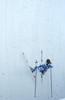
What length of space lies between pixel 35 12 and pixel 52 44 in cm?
50

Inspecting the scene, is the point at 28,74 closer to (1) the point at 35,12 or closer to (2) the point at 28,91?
(2) the point at 28,91

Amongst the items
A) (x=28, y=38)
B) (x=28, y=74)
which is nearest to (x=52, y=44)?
(x=28, y=38)

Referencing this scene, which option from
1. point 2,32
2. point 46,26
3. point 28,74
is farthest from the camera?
point 46,26

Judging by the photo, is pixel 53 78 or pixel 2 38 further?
pixel 53 78

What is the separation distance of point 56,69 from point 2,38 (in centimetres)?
91

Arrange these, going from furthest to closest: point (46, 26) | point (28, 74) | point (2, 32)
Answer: point (46, 26) → point (28, 74) → point (2, 32)

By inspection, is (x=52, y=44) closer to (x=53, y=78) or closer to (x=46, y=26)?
(x=46, y=26)

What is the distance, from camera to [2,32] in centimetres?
156

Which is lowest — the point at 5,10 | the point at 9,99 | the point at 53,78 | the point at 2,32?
the point at 9,99

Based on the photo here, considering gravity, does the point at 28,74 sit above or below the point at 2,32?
below

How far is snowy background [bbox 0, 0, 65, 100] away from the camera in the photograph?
62.2 inches

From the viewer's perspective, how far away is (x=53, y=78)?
6.44 feet

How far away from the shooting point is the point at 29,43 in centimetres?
174

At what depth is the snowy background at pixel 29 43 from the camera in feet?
5.18
